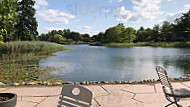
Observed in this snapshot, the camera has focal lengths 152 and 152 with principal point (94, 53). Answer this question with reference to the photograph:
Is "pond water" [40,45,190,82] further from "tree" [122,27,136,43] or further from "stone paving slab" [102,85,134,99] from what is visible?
"tree" [122,27,136,43]

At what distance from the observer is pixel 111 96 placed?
2766 millimetres

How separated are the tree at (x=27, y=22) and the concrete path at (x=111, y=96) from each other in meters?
16.6

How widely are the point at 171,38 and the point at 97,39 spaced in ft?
61.7

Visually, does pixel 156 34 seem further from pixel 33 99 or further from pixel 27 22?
pixel 33 99

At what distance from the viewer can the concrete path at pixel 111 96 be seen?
2.44 m

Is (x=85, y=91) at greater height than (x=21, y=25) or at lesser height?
lesser

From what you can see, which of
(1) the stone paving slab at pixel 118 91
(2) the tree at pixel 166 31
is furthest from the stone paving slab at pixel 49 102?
(2) the tree at pixel 166 31

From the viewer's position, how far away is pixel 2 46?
10016 millimetres

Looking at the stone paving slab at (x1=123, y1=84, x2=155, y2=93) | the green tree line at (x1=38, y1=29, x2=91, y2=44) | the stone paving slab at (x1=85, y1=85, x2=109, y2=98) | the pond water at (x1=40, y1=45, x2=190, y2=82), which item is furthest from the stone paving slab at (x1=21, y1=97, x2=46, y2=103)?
the green tree line at (x1=38, y1=29, x2=91, y2=44)

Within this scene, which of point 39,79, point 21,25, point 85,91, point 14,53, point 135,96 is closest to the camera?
point 85,91

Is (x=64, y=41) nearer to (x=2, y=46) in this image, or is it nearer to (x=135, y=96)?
(x=2, y=46)

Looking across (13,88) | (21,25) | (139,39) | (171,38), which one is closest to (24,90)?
(13,88)

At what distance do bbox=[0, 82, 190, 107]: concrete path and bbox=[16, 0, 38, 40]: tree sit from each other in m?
16.6

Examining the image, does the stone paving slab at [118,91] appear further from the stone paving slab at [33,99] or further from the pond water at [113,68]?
the pond water at [113,68]
